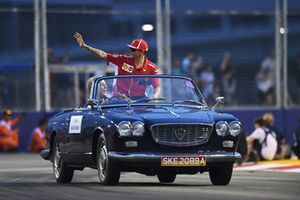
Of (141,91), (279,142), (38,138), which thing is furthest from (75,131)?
(38,138)

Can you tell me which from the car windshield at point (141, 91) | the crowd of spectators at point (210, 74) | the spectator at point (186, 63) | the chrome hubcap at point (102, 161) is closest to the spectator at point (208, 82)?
the crowd of spectators at point (210, 74)

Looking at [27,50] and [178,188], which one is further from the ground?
[27,50]

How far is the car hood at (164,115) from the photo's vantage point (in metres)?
13.1

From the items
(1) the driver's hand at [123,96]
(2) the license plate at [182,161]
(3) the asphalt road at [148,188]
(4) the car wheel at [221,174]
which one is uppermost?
(1) the driver's hand at [123,96]

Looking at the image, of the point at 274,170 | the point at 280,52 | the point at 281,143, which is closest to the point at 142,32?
the point at 280,52

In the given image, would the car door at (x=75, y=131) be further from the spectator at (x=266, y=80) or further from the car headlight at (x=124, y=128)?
the spectator at (x=266, y=80)

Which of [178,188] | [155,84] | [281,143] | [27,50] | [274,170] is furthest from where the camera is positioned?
[27,50]

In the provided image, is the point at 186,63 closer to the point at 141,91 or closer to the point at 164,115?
the point at 141,91

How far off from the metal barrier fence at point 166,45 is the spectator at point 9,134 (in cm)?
41

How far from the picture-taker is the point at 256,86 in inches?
1175

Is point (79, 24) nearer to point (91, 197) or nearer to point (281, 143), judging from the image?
point (281, 143)

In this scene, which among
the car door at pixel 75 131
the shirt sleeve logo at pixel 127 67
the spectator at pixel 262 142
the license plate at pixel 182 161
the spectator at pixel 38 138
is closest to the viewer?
the license plate at pixel 182 161

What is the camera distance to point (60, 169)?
1494 cm

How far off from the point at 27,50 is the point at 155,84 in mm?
14147
